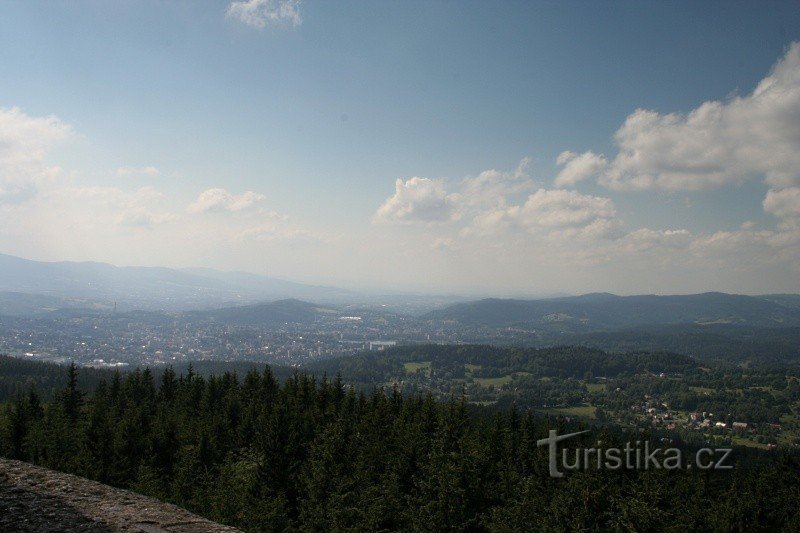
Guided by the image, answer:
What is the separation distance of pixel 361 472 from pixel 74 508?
81.3 feet

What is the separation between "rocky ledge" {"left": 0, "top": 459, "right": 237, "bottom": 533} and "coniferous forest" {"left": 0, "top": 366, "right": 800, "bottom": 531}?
14.0 meters

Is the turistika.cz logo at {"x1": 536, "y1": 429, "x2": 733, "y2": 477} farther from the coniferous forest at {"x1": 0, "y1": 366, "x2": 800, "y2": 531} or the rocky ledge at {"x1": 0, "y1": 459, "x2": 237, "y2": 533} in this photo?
the rocky ledge at {"x1": 0, "y1": 459, "x2": 237, "y2": 533}

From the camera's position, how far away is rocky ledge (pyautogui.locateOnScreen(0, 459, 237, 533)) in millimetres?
11334

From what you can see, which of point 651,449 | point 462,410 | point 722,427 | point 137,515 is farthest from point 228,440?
point 722,427

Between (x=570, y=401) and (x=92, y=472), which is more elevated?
(x=92, y=472)

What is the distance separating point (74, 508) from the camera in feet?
40.7

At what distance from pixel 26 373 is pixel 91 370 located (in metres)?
16.8

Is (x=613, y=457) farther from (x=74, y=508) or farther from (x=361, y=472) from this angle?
(x=74, y=508)

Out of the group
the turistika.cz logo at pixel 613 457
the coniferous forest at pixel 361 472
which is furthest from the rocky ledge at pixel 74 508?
the turistika.cz logo at pixel 613 457

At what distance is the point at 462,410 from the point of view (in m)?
44.7

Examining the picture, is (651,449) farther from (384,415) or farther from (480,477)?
(384,415)

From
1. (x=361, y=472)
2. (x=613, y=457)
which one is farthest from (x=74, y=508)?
(x=613, y=457)

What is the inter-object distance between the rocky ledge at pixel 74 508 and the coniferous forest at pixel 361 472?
45.8ft

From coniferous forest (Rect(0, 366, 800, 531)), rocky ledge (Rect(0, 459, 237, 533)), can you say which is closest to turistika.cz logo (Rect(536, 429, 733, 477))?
coniferous forest (Rect(0, 366, 800, 531))
